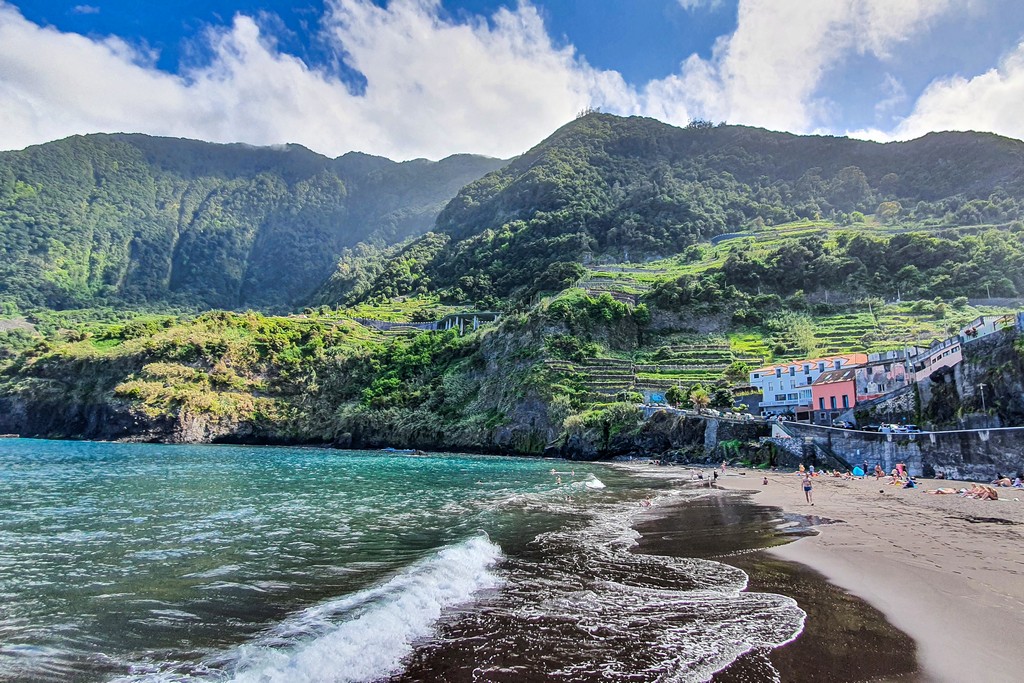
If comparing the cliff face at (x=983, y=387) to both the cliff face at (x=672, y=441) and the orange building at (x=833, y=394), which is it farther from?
the cliff face at (x=672, y=441)

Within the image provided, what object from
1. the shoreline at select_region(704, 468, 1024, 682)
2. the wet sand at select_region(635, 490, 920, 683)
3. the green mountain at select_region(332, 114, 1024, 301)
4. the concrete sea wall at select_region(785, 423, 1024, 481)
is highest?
the green mountain at select_region(332, 114, 1024, 301)

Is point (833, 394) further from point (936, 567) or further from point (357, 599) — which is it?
point (357, 599)

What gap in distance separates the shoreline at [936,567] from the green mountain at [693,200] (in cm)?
9659

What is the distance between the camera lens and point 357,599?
10914mm

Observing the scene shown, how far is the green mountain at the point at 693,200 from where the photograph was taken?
14150 cm

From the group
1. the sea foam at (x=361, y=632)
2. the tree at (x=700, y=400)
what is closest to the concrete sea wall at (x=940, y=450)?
the tree at (x=700, y=400)

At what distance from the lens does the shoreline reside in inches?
336

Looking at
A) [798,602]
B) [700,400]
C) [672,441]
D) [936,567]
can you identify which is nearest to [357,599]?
[798,602]

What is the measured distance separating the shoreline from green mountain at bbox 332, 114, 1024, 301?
96.6 metres

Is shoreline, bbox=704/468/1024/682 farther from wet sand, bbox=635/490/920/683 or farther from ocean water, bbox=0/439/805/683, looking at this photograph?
ocean water, bbox=0/439/805/683

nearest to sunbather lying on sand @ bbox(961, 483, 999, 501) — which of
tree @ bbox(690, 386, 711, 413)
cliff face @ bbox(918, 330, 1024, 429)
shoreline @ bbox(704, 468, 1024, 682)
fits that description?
shoreline @ bbox(704, 468, 1024, 682)

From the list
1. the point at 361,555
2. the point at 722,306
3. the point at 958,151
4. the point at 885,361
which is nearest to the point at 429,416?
the point at 722,306

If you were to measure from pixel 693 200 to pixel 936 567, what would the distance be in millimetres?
165002

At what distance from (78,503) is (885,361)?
207 ft
